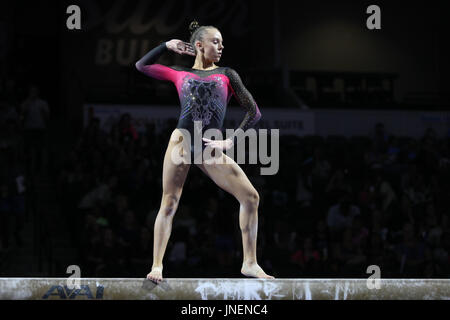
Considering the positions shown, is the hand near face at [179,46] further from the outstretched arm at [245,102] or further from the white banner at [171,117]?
the white banner at [171,117]

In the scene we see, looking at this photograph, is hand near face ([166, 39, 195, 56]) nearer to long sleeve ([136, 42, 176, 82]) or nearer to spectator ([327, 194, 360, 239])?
long sleeve ([136, 42, 176, 82])

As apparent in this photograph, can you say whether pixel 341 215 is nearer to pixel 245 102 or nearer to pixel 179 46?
pixel 245 102

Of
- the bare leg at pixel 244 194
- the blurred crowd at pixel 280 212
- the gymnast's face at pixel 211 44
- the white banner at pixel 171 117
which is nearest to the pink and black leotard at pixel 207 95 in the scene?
the gymnast's face at pixel 211 44

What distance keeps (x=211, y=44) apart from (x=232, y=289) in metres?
1.86

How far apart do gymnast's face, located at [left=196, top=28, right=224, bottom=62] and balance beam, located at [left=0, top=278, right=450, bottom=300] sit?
173 centimetres

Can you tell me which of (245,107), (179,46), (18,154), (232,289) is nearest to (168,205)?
(232,289)

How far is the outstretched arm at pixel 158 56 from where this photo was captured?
17.3 feet

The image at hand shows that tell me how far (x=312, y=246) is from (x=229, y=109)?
182 inches

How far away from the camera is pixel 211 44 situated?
5.25m

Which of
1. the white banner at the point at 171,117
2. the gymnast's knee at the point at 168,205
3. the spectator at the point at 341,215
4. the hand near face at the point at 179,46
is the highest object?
the hand near face at the point at 179,46

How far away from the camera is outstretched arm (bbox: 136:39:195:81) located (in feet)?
17.3

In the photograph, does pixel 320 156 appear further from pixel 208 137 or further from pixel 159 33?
pixel 159 33

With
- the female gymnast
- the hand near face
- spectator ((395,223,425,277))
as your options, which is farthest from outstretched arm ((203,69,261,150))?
spectator ((395,223,425,277))

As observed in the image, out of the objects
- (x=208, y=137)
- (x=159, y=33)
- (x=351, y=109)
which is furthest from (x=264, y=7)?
(x=208, y=137)
